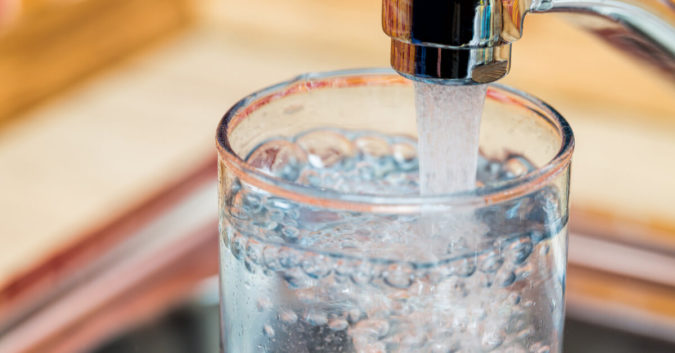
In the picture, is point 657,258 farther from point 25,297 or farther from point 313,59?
point 313,59

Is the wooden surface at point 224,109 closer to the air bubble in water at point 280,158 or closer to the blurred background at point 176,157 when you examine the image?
the blurred background at point 176,157

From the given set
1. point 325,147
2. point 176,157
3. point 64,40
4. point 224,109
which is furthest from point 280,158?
point 64,40

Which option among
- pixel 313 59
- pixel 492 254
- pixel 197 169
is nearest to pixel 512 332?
pixel 492 254

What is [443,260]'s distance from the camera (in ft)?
0.94

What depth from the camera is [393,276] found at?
0.93 ft

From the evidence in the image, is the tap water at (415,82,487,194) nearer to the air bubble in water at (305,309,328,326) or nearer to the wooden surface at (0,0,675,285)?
the air bubble in water at (305,309,328,326)

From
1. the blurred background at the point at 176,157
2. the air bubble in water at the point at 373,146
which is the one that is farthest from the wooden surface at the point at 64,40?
the air bubble in water at the point at 373,146

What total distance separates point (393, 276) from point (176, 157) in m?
0.83

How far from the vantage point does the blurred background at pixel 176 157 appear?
0.69 metres

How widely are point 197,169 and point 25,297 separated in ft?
0.69

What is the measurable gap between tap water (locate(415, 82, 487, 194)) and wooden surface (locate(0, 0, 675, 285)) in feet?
1.55

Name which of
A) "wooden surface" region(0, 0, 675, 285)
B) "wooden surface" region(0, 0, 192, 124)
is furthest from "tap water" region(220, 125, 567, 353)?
"wooden surface" region(0, 0, 192, 124)

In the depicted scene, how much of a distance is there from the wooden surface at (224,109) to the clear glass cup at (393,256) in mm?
437

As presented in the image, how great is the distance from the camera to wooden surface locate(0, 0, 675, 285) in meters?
0.96
